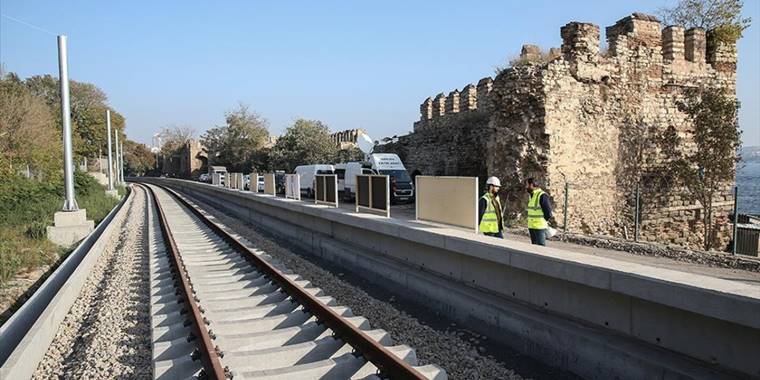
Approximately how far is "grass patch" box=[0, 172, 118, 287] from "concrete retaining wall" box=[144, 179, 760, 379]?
8.44 metres

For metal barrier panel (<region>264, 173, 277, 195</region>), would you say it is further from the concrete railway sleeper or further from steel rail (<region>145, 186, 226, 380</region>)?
steel rail (<region>145, 186, 226, 380</region>)

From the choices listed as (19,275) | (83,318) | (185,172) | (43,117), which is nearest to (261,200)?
(19,275)

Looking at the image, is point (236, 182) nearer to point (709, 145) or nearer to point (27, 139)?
point (27, 139)

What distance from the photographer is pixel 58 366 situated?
5.70 meters

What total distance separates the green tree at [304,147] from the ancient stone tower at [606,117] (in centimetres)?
3273

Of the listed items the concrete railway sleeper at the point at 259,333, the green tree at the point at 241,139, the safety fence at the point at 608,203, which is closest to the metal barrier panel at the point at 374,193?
the safety fence at the point at 608,203

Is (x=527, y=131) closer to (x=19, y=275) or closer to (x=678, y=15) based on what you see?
(x=678, y=15)

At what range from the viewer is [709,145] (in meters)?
16.6

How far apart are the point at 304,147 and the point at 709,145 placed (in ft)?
132

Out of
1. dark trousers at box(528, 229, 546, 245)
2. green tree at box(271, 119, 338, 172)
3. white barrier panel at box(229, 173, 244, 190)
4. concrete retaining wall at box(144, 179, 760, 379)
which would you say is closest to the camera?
concrete retaining wall at box(144, 179, 760, 379)

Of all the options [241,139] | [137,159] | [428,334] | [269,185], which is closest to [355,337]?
[428,334]

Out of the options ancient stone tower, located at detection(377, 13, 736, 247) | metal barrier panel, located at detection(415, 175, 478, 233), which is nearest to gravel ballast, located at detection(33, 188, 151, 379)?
metal barrier panel, located at detection(415, 175, 478, 233)

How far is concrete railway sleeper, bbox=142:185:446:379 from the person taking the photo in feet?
16.2

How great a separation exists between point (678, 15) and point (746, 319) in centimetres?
2300
